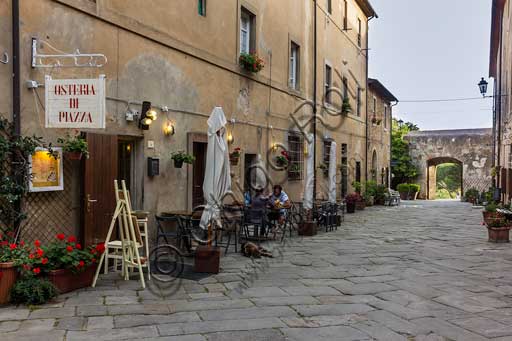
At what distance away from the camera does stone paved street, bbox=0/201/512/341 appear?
4293 mm

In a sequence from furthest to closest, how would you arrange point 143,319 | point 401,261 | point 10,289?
point 401,261
point 10,289
point 143,319

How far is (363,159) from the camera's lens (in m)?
21.8

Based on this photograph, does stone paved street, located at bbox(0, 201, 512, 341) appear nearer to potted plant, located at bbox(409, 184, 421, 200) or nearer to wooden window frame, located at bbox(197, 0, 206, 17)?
wooden window frame, located at bbox(197, 0, 206, 17)

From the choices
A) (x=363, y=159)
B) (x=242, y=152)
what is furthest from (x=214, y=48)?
(x=363, y=159)

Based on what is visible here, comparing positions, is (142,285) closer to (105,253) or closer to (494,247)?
(105,253)

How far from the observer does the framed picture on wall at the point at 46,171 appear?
576 centimetres

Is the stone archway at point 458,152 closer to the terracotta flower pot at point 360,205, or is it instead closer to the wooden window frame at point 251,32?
the terracotta flower pot at point 360,205

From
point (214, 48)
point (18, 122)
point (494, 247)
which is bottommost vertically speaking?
point (494, 247)

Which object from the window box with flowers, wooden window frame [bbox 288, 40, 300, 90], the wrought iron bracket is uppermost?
wooden window frame [bbox 288, 40, 300, 90]

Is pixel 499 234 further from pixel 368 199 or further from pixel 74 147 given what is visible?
pixel 368 199

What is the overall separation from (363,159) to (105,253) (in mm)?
17445

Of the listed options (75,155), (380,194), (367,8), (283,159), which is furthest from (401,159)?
(75,155)

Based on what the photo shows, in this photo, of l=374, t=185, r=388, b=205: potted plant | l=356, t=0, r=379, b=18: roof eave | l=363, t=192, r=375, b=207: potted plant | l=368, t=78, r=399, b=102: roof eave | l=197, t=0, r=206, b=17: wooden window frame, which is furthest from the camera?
l=368, t=78, r=399, b=102: roof eave

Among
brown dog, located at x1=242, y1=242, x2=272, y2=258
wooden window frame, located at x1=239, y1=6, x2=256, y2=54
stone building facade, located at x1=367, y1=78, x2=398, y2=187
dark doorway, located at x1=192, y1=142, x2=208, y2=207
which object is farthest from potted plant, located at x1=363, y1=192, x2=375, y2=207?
brown dog, located at x1=242, y1=242, x2=272, y2=258
